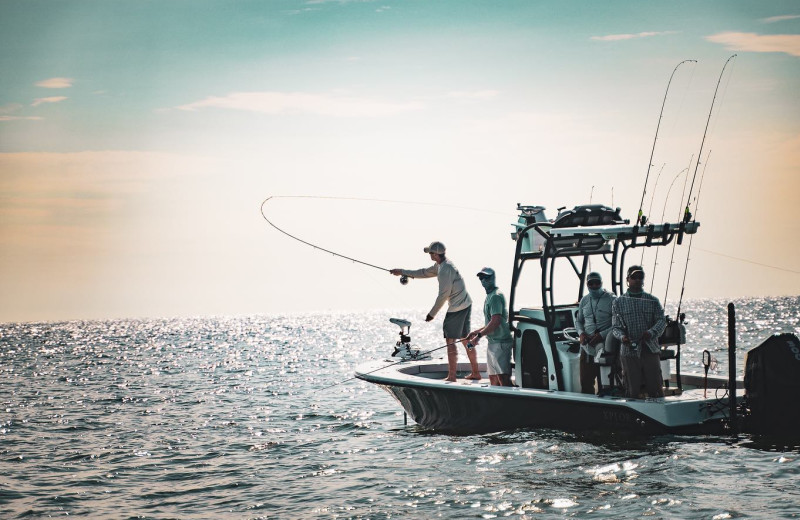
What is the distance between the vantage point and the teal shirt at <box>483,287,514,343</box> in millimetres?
11594

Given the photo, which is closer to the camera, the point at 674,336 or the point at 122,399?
the point at 674,336

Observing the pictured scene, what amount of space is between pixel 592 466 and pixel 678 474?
94cm

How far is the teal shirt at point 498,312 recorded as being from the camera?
456 inches

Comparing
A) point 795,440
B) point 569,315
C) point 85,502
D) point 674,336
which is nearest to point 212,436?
point 85,502

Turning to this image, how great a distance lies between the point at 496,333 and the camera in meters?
11.6

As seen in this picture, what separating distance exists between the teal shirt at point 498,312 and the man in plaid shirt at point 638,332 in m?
1.74

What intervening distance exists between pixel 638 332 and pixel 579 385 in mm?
1295

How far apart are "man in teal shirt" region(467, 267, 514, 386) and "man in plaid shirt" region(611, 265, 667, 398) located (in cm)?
175

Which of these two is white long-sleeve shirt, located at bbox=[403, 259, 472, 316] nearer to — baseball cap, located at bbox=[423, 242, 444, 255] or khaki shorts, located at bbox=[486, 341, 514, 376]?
baseball cap, located at bbox=[423, 242, 444, 255]

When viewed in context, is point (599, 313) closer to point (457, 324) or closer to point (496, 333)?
point (496, 333)

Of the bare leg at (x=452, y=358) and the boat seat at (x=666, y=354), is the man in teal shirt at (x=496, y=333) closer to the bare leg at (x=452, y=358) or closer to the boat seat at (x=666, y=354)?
the bare leg at (x=452, y=358)

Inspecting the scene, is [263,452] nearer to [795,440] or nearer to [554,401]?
[554,401]

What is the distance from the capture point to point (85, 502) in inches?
403

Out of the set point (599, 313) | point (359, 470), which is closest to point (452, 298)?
point (599, 313)
